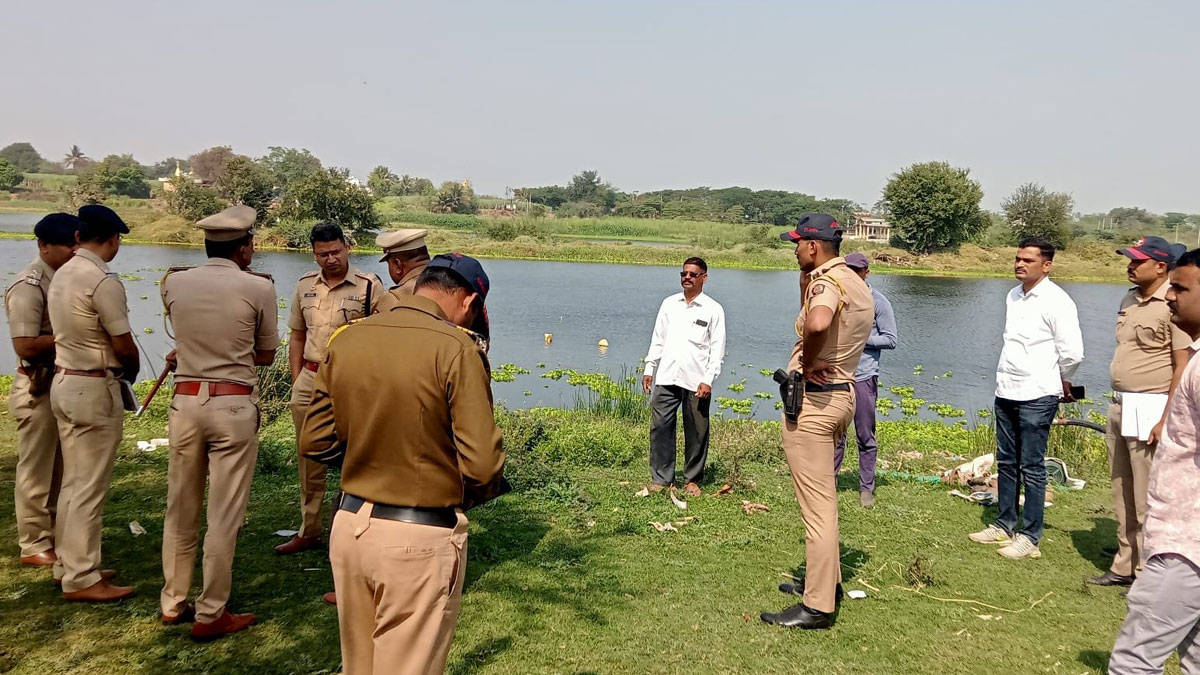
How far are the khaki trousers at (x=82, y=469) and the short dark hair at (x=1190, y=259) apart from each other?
537cm

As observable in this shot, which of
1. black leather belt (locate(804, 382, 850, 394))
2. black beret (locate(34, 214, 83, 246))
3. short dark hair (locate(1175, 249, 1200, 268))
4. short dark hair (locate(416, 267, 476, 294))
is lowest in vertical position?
black leather belt (locate(804, 382, 850, 394))

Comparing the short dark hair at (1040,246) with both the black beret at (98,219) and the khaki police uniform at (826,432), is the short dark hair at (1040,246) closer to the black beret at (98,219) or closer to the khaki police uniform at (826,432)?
the khaki police uniform at (826,432)

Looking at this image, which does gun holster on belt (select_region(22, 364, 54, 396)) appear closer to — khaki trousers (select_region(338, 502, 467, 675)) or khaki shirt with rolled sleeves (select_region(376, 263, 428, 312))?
khaki shirt with rolled sleeves (select_region(376, 263, 428, 312))

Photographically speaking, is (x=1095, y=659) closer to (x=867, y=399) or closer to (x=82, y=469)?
(x=867, y=399)

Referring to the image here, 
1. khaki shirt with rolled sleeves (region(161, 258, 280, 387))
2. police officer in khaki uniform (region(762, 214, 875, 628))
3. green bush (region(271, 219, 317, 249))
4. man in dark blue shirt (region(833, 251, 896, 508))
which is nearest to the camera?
khaki shirt with rolled sleeves (region(161, 258, 280, 387))

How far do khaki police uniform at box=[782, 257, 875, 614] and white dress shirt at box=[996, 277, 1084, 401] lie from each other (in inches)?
72.4

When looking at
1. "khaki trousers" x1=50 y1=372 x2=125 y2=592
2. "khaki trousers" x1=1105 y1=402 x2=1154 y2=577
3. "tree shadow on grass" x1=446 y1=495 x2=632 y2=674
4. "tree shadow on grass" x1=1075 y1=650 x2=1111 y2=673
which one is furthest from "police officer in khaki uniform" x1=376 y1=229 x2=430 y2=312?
"khaki trousers" x1=1105 y1=402 x2=1154 y2=577

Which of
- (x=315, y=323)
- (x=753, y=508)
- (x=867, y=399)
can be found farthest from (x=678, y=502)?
(x=315, y=323)

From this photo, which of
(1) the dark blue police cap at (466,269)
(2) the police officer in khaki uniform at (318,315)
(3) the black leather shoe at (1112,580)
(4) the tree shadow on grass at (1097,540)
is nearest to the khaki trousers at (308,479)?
(2) the police officer in khaki uniform at (318,315)

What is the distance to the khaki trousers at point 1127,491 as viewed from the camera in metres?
4.72

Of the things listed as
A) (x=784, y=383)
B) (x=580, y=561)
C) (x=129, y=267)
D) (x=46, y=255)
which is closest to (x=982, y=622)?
(x=784, y=383)

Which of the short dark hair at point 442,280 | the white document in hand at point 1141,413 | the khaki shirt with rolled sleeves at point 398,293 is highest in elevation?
the short dark hair at point 442,280

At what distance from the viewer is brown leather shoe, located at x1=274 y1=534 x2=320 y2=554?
191 inches

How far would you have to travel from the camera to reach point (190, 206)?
4606 cm
